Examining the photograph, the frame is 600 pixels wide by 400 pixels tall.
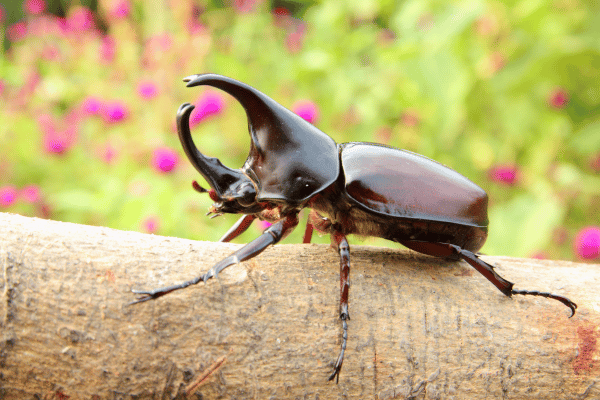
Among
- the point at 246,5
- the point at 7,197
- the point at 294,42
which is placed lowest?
the point at 7,197

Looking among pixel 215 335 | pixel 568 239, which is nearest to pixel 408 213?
pixel 215 335

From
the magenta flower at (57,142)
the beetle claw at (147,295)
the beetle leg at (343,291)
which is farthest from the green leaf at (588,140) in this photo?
the magenta flower at (57,142)

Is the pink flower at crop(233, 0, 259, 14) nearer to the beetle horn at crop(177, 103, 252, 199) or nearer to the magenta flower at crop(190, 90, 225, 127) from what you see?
the magenta flower at crop(190, 90, 225, 127)

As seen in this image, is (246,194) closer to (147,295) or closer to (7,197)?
(147,295)

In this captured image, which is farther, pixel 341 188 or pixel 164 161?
pixel 164 161

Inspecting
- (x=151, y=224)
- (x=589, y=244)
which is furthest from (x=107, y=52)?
(x=589, y=244)

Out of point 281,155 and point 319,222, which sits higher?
point 281,155

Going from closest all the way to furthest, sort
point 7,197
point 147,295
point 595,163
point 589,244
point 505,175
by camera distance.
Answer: point 147,295 → point 589,244 → point 7,197 → point 505,175 → point 595,163
